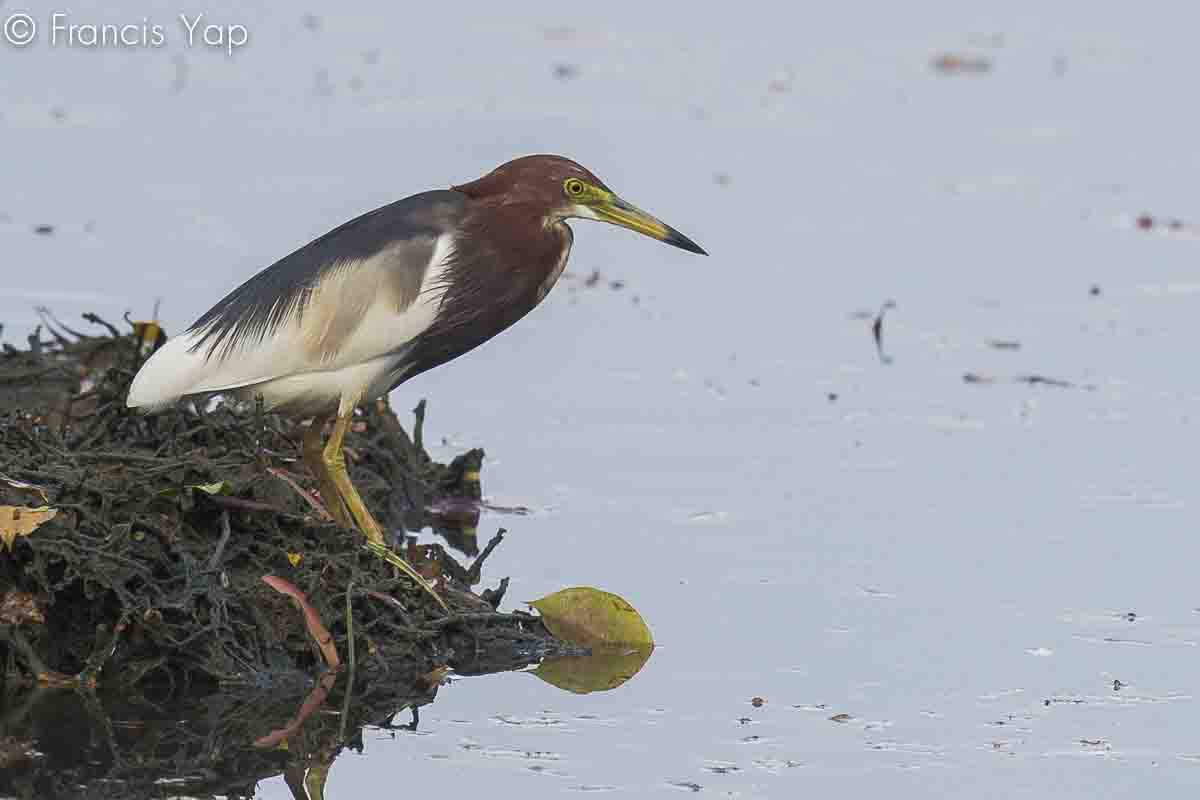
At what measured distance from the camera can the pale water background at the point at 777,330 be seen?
6.47 metres

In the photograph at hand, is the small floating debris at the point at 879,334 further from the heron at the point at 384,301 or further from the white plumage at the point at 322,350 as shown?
the white plumage at the point at 322,350

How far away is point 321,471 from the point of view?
732cm

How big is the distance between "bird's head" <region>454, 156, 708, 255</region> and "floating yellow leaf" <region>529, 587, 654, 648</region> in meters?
1.10

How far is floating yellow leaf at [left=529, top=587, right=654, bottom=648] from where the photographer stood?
273 inches

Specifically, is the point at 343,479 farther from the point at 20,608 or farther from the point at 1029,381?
the point at 1029,381

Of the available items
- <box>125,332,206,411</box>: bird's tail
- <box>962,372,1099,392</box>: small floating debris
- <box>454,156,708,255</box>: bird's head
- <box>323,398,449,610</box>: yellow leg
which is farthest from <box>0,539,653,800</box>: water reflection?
<box>962,372,1099,392</box>: small floating debris

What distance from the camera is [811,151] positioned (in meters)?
14.4

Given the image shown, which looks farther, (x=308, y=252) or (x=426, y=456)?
(x=426, y=456)

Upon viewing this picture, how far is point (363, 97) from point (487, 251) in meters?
8.26

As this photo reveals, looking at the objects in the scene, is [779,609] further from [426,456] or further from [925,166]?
[925,166]

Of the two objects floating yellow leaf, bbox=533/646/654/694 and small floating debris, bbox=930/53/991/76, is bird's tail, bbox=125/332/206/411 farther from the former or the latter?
small floating debris, bbox=930/53/991/76

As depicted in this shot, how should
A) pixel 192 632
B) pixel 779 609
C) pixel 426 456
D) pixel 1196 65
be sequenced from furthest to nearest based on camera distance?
1. pixel 1196 65
2. pixel 426 456
3. pixel 779 609
4. pixel 192 632

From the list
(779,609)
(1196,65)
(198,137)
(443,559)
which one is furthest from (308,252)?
(1196,65)

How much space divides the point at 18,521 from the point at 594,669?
1645 mm
